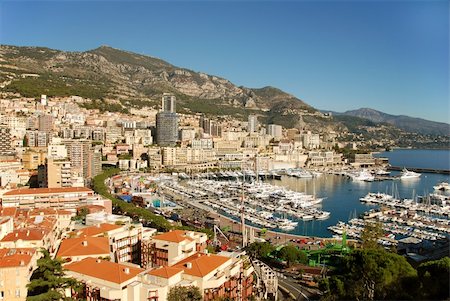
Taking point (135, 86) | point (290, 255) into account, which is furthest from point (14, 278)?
point (135, 86)

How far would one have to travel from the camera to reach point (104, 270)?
6305 mm

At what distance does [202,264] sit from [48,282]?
7.17ft

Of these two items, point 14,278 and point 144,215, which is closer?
point 14,278

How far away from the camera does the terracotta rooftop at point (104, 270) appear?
20.0 feet

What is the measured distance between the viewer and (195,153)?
32.8 meters

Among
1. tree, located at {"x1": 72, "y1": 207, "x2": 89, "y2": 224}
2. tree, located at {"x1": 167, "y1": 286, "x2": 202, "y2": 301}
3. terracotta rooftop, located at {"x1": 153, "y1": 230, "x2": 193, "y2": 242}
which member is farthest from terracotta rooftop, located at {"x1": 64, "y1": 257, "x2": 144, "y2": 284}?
tree, located at {"x1": 72, "y1": 207, "x2": 89, "y2": 224}

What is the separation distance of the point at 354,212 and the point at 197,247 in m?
10.00

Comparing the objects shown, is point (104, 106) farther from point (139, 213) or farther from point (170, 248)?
point (170, 248)

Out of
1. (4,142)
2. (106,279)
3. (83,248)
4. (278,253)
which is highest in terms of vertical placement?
(4,142)

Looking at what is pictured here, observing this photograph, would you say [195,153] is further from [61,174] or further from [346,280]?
[346,280]

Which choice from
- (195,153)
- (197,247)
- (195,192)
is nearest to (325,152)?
(195,153)

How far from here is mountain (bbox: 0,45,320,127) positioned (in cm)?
4031

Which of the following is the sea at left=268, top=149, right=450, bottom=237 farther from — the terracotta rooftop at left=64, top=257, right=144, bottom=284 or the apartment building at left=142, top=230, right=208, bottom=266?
the terracotta rooftop at left=64, top=257, right=144, bottom=284

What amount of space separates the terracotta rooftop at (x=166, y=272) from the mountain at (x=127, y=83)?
3262 centimetres
